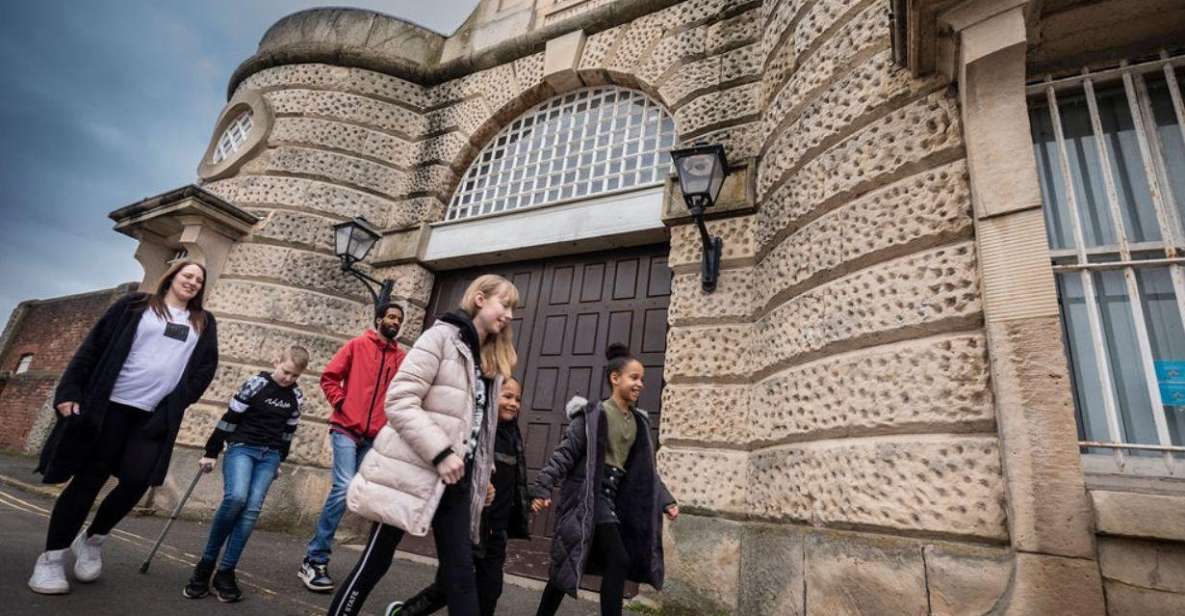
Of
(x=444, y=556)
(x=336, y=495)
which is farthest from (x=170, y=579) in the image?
(x=444, y=556)

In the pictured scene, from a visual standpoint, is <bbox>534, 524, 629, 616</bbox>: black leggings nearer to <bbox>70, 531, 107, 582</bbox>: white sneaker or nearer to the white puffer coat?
the white puffer coat

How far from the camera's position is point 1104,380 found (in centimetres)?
287

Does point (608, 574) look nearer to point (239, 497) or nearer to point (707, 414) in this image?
point (707, 414)

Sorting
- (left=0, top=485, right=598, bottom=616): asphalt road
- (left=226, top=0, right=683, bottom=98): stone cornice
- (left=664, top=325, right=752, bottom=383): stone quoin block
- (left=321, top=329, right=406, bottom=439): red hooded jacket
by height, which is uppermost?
(left=226, top=0, right=683, bottom=98): stone cornice

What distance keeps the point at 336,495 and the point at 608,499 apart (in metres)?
2.20

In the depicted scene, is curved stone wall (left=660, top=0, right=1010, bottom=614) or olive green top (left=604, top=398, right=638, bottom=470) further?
olive green top (left=604, top=398, right=638, bottom=470)

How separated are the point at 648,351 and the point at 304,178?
525 centimetres

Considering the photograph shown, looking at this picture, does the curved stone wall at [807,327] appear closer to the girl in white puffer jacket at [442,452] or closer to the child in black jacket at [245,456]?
the girl in white puffer jacket at [442,452]

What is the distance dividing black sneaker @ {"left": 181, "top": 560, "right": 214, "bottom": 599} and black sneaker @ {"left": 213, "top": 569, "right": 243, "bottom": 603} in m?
0.05

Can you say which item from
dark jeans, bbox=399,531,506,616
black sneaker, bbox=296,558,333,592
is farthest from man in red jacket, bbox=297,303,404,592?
dark jeans, bbox=399,531,506,616

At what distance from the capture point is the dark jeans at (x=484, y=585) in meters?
2.67

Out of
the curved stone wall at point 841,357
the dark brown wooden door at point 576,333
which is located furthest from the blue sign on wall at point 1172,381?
the dark brown wooden door at point 576,333

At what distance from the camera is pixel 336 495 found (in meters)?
4.11

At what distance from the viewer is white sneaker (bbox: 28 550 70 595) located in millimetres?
2750
